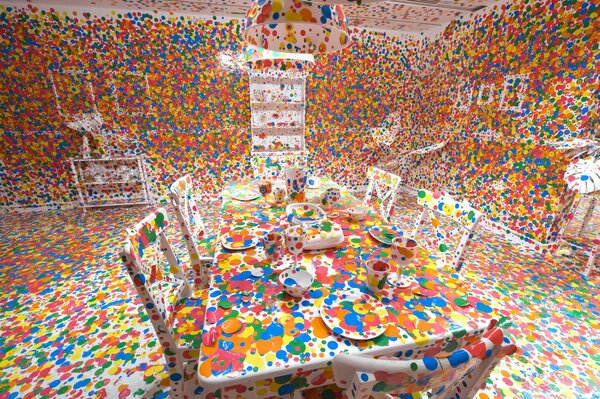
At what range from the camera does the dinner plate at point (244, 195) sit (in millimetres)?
1796

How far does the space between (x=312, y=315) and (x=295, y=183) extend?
997 mm

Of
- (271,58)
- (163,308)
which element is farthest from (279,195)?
(163,308)

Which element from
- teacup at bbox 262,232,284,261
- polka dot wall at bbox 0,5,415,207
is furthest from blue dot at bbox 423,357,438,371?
polka dot wall at bbox 0,5,415,207

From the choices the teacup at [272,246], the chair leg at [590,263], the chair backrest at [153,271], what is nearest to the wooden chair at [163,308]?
the chair backrest at [153,271]

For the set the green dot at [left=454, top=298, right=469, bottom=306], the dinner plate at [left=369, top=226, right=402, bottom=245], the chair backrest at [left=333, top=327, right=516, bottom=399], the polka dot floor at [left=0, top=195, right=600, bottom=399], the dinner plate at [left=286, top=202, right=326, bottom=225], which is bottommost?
the polka dot floor at [left=0, top=195, right=600, bottom=399]

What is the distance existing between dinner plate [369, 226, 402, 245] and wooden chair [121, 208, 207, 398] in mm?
874

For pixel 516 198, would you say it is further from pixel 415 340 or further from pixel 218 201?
pixel 218 201

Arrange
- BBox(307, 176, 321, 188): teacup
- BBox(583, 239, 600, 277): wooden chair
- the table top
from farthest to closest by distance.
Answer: BBox(583, 239, 600, 277): wooden chair, BBox(307, 176, 321, 188): teacup, the table top

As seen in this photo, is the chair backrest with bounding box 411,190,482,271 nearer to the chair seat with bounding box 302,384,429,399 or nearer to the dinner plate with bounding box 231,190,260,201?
the chair seat with bounding box 302,384,429,399

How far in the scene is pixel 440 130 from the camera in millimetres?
3756

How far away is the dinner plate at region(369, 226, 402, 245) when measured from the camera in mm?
1234

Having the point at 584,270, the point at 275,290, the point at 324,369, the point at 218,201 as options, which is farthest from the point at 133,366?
the point at 584,270

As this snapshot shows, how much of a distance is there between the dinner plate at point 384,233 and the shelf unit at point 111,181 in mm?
3358

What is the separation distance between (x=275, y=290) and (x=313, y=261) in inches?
9.3
